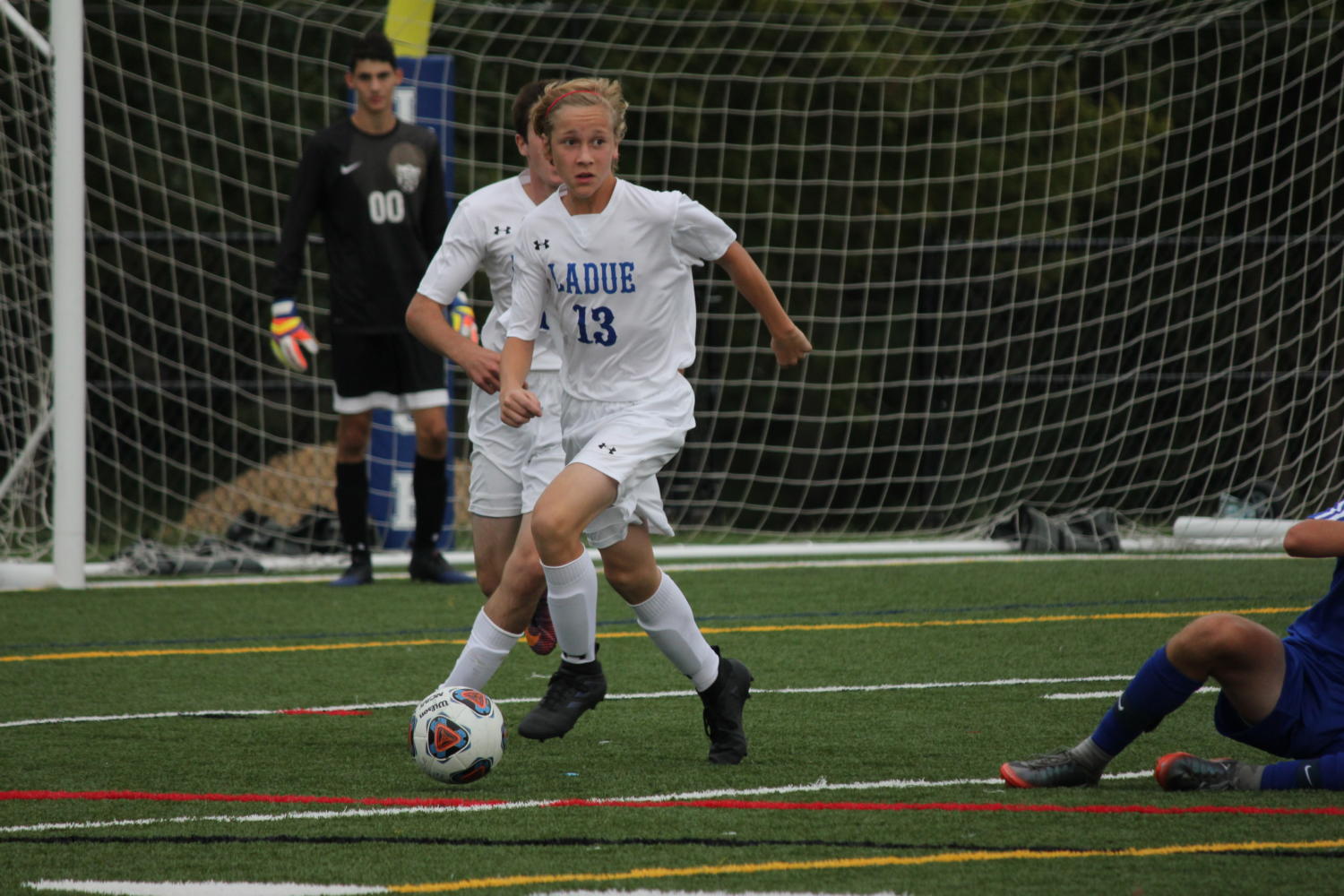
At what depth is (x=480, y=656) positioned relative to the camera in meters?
4.78

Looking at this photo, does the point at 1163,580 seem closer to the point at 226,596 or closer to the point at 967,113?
the point at 226,596

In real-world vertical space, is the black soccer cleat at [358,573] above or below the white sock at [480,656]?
below

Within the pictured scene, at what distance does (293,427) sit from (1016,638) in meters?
7.43

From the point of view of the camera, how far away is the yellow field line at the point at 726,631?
22.3ft

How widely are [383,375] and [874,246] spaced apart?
5.14 m

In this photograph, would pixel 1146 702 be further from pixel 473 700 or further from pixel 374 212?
pixel 374 212

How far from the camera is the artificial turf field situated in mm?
3324

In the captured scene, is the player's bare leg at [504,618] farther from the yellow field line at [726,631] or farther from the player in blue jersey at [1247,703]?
the yellow field line at [726,631]

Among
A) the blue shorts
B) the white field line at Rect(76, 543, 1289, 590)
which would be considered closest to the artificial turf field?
the blue shorts

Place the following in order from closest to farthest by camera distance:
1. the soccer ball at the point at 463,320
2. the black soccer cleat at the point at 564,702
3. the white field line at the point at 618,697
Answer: the black soccer cleat at the point at 564,702, the white field line at the point at 618,697, the soccer ball at the point at 463,320

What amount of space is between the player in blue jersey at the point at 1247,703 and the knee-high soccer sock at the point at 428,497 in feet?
16.5

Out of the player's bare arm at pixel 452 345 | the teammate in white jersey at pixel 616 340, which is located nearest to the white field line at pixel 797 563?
the player's bare arm at pixel 452 345

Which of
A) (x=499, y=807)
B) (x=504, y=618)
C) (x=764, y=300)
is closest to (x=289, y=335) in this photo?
(x=504, y=618)

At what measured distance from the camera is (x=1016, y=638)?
6.80 m
